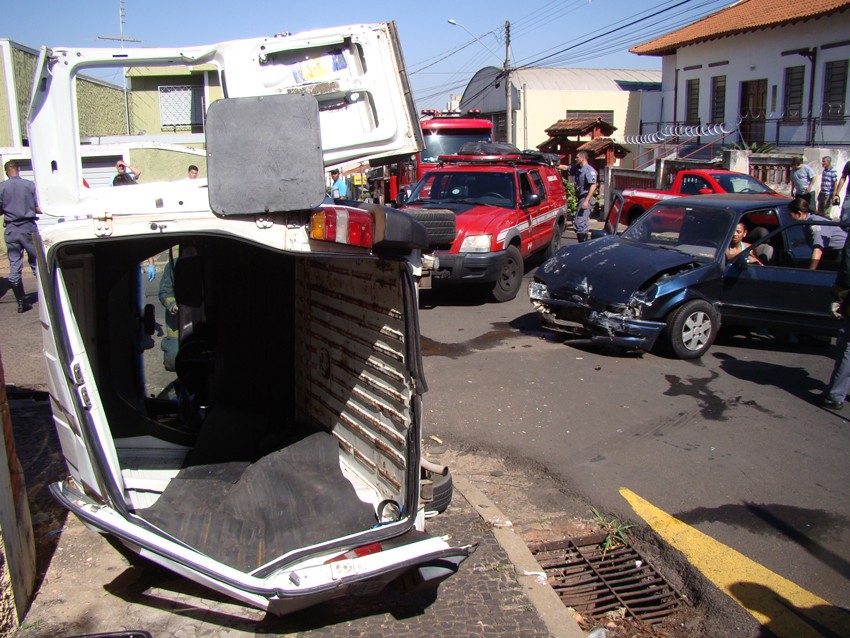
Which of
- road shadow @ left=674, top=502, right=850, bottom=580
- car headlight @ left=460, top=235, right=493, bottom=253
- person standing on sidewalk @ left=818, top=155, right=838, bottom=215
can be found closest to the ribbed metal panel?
road shadow @ left=674, top=502, right=850, bottom=580

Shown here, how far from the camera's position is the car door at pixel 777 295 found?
795 cm

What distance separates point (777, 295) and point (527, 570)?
5.48 metres

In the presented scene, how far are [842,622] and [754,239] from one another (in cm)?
665

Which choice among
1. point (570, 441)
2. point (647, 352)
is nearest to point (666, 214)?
point (647, 352)

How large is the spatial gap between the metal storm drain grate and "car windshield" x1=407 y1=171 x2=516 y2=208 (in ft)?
25.2

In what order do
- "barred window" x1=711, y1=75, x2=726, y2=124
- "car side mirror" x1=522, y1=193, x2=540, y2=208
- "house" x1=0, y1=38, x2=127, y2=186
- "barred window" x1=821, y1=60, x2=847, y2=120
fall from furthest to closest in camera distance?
"barred window" x1=711, y1=75, x2=726, y2=124 < "barred window" x1=821, y1=60, x2=847, y2=120 < "house" x1=0, y1=38, x2=127, y2=186 < "car side mirror" x1=522, y1=193, x2=540, y2=208

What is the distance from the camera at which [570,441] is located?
6145mm

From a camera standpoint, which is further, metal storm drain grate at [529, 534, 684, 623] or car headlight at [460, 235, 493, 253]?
car headlight at [460, 235, 493, 253]

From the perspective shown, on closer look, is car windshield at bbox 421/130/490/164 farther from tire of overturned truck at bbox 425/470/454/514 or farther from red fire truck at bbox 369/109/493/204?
tire of overturned truck at bbox 425/470/454/514

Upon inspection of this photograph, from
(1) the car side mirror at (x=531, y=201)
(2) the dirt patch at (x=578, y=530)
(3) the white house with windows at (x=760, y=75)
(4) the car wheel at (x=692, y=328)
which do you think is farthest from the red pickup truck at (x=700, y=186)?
(2) the dirt patch at (x=578, y=530)

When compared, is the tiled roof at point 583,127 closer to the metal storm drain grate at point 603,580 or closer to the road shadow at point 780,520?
the road shadow at point 780,520

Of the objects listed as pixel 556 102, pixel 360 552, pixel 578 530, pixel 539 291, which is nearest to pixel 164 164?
pixel 539 291

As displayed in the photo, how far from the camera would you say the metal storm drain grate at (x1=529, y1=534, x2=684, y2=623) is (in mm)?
4109

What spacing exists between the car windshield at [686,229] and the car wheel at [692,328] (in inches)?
29.5
